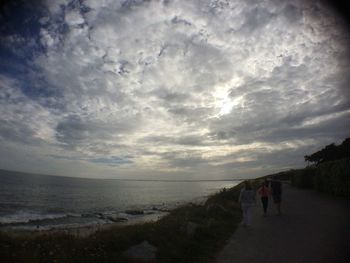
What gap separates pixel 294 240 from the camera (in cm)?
940

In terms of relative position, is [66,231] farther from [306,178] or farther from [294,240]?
[306,178]

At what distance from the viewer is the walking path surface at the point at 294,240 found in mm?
7688

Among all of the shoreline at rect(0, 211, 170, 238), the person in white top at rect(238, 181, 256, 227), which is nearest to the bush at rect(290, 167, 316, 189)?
the shoreline at rect(0, 211, 170, 238)

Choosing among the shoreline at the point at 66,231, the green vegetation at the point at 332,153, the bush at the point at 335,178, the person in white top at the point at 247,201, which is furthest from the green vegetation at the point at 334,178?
the green vegetation at the point at 332,153

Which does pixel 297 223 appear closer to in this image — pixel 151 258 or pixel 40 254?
pixel 151 258

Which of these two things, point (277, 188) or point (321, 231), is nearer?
point (321, 231)

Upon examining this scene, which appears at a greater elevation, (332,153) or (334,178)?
(332,153)

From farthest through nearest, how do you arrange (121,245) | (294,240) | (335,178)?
(335,178), (294,240), (121,245)

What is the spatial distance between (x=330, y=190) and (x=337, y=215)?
1052 centimetres

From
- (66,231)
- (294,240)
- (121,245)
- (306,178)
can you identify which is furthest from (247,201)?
(306,178)

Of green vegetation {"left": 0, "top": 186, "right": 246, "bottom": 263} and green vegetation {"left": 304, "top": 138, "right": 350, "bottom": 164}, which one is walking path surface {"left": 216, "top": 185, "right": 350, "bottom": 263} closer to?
green vegetation {"left": 0, "top": 186, "right": 246, "bottom": 263}

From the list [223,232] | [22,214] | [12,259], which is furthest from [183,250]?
[22,214]

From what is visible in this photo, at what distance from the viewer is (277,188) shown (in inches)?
606

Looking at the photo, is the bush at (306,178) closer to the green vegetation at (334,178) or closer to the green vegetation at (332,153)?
the green vegetation at (334,178)
